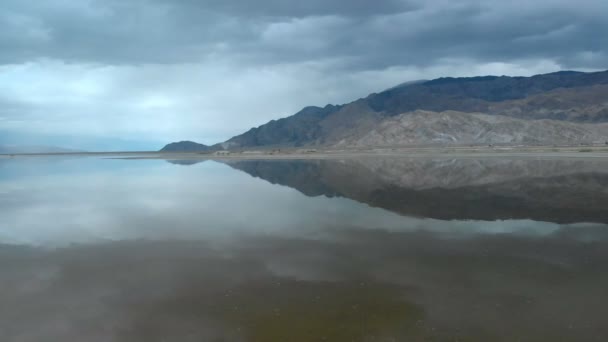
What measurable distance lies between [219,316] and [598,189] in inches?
1564

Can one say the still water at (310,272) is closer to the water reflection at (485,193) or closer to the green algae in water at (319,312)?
the green algae in water at (319,312)

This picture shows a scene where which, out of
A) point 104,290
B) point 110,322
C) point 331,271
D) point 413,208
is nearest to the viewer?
point 110,322

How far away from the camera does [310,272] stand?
15.8 meters

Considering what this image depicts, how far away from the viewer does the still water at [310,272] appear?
1129cm

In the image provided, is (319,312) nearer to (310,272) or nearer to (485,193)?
(310,272)

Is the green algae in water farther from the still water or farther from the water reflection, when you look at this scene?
the water reflection

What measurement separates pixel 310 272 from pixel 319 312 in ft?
12.5

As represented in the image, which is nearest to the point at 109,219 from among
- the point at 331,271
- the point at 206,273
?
the point at 206,273

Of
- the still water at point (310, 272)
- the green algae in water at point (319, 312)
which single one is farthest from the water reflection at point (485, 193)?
the green algae in water at point (319, 312)

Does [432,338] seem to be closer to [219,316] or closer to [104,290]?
[219,316]

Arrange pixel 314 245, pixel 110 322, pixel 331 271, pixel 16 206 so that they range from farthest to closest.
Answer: pixel 16 206 < pixel 314 245 < pixel 331 271 < pixel 110 322

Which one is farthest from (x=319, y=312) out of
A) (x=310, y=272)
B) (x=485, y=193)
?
(x=485, y=193)

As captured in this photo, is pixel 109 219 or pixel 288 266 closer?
pixel 288 266

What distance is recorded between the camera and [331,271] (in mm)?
15938
